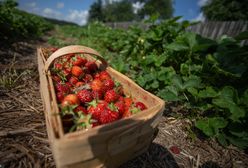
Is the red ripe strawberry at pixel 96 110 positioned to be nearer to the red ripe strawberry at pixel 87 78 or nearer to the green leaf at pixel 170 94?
the red ripe strawberry at pixel 87 78

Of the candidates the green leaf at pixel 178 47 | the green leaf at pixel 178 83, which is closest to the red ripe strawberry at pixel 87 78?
the green leaf at pixel 178 83

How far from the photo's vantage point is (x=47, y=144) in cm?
130

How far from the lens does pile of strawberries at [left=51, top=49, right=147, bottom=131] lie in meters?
0.95

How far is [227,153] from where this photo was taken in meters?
1.48

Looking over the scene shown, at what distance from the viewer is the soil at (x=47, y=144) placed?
1.19 meters

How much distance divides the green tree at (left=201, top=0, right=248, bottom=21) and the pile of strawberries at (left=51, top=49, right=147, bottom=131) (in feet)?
77.2

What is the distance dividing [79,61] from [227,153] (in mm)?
1584

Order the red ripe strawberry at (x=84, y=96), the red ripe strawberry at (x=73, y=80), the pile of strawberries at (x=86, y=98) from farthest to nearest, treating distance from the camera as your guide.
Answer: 1. the red ripe strawberry at (x=73, y=80)
2. the red ripe strawberry at (x=84, y=96)
3. the pile of strawberries at (x=86, y=98)

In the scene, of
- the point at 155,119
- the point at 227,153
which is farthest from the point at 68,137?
the point at 227,153

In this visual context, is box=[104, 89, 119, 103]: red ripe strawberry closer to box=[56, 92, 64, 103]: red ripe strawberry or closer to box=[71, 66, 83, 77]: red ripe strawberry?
box=[56, 92, 64, 103]: red ripe strawberry

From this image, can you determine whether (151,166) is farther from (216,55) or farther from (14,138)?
(216,55)

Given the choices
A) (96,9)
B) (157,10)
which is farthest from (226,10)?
(96,9)

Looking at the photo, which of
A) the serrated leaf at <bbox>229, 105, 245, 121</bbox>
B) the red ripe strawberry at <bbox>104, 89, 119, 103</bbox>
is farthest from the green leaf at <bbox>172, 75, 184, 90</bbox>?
the red ripe strawberry at <bbox>104, 89, 119, 103</bbox>

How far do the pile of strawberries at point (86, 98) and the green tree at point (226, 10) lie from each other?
23.5 metres
